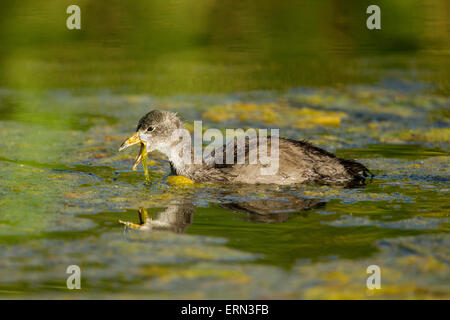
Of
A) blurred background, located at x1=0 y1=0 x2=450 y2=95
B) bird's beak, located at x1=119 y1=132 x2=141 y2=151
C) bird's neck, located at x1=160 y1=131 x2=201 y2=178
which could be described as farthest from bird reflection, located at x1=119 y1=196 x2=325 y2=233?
blurred background, located at x1=0 y1=0 x2=450 y2=95

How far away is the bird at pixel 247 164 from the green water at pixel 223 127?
9.1 inches

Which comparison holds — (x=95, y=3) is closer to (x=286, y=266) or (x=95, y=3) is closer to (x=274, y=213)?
(x=274, y=213)

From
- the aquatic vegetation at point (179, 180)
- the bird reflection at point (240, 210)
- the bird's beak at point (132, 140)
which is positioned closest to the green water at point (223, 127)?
the bird reflection at point (240, 210)

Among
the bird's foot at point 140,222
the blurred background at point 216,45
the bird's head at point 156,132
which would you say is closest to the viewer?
the bird's foot at point 140,222

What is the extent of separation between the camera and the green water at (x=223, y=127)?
5.35 m

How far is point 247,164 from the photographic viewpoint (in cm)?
796

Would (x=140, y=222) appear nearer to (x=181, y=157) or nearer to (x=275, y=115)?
(x=181, y=157)

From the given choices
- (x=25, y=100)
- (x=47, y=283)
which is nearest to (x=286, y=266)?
(x=47, y=283)

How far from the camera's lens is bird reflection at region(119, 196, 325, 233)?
6.38 meters

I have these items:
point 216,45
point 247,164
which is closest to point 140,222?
point 247,164

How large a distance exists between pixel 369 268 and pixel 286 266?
59cm

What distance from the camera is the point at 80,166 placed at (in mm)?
8406

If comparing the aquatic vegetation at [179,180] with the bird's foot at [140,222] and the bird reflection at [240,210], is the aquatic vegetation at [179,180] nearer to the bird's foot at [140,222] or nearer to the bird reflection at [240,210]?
the bird reflection at [240,210]
